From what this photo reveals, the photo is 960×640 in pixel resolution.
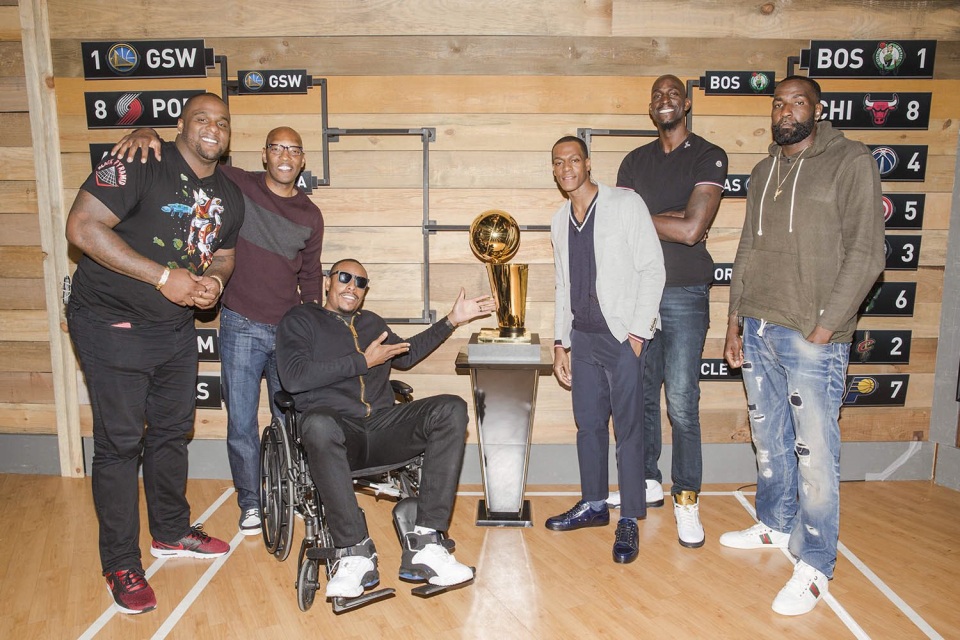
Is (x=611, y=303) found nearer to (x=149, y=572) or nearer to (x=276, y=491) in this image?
(x=276, y=491)

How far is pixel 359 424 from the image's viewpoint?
2.52 m

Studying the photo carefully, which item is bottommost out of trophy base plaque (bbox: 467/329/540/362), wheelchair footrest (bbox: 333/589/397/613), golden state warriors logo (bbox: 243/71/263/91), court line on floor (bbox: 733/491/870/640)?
court line on floor (bbox: 733/491/870/640)

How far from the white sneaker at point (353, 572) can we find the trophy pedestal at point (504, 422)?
827mm

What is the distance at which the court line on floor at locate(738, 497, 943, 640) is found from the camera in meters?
2.24

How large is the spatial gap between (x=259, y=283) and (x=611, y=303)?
5.01ft

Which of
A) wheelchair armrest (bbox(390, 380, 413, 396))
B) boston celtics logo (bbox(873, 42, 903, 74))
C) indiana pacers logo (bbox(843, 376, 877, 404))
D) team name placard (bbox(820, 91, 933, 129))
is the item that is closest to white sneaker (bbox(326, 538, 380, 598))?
wheelchair armrest (bbox(390, 380, 413, 396))

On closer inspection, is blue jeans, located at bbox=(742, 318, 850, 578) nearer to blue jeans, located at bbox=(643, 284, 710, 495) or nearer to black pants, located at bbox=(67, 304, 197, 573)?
blue jeans, located at bbox=(643, 284, 710, 495)

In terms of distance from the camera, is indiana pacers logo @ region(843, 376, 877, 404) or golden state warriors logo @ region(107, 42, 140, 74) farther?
indiana pacers logo @ region(843, 376, 877, 404)

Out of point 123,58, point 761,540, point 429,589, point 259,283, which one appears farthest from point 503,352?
point 123,58

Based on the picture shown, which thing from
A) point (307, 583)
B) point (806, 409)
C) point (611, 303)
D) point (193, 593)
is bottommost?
point (193, 593)

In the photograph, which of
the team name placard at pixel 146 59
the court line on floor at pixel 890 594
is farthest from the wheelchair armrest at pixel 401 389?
the team name placard at pixel 146 59

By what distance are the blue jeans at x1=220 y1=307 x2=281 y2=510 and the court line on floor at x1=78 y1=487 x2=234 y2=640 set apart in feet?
0.88

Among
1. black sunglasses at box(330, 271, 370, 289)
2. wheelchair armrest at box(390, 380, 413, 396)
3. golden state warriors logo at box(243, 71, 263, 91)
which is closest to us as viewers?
black sunglasses at box(330, 271, 370, 289)

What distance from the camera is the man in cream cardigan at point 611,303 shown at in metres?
2.67
